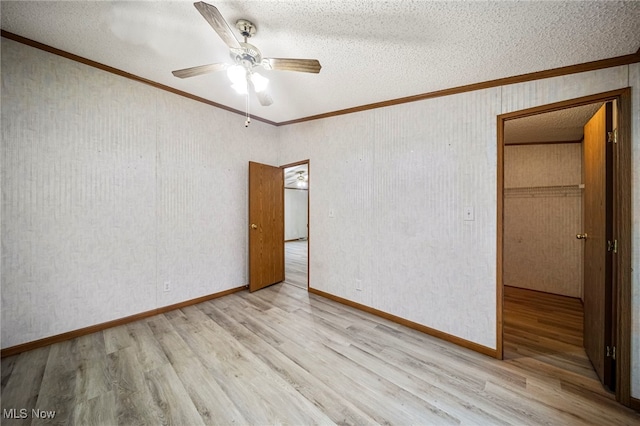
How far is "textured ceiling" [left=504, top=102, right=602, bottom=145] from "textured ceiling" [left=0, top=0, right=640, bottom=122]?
43.8 inches

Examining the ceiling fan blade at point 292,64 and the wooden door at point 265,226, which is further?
the wooden door at point 265,226

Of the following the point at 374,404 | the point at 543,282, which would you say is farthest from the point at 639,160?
the point at 543,282

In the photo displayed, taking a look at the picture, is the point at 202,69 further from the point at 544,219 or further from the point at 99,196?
the point at 544,219

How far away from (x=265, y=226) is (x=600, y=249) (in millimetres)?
3742

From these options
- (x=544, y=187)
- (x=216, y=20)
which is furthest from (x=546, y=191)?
(x=216, y=20)

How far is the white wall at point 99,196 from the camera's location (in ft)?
6.66

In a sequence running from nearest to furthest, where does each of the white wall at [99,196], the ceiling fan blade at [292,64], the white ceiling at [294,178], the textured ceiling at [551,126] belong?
1. the ceiling fan blade at [292,64]
2. the white wall at [99,196]
3. the textured ceiling at [551,126]
4. the white ceiling at [294,178]

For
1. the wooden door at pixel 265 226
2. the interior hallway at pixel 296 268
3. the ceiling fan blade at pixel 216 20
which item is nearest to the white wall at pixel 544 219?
the interior hallway at pixel 296 268

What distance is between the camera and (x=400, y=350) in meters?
2.19

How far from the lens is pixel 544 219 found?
3.82 metres

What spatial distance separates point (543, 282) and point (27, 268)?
21.1ft

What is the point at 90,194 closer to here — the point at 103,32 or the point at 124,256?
the point at 124,256

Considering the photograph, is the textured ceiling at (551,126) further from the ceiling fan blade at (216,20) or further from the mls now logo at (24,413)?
the mls now logo at (24,413)

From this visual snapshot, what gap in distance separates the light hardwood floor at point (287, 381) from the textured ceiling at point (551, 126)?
103 inches
